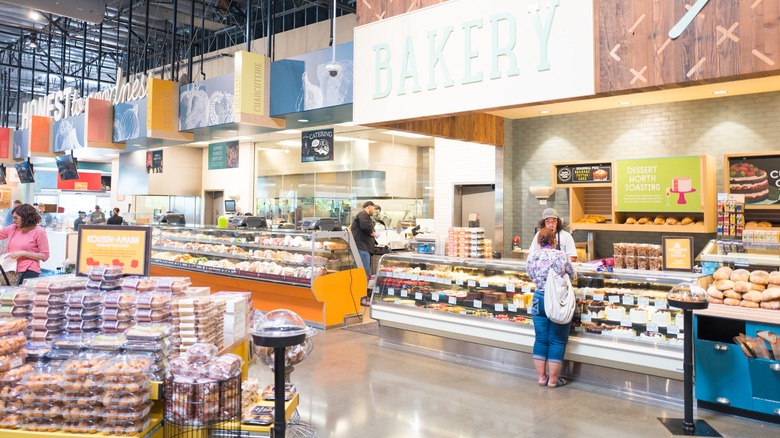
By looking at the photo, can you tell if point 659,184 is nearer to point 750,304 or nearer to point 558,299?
point 750,304

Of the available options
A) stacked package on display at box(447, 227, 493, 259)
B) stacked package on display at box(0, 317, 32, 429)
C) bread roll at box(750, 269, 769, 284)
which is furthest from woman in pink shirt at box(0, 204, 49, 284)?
bread roll at box(750, 269, 769, 284)

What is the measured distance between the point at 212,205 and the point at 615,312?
16.2 metres

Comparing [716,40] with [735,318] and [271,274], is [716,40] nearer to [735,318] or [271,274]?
[735,318]

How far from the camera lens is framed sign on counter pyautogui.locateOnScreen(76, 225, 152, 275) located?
3.77 m

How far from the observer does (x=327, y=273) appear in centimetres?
763

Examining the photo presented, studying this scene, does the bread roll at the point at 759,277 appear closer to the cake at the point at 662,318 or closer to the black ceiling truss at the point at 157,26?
the cake at the point at 662,318

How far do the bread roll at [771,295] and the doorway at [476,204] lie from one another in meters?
5.53

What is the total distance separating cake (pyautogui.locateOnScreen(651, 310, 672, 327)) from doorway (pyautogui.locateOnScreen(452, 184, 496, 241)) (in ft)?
16.5

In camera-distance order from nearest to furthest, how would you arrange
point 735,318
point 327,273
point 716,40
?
point 716,40
point 735,318
point 327,273

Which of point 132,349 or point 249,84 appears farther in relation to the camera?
point 249,84

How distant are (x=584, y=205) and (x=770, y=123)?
101 inches

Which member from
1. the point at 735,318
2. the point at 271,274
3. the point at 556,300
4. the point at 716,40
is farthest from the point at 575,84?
the point at 271,274

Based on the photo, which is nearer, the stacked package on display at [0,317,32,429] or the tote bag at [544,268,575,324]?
the stacked package on display at [0,317,32,429]

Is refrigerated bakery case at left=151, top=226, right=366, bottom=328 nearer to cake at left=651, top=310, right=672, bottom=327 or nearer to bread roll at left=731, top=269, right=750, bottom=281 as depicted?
cake at left=651, top=310, right=672, bottom=327
